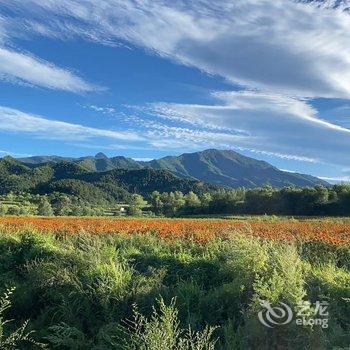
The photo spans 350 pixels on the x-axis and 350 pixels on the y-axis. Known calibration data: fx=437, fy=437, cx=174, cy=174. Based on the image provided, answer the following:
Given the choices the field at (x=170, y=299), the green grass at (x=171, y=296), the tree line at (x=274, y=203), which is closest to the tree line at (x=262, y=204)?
the tree line at (x=274, y=203)

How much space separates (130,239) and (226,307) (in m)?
8.08

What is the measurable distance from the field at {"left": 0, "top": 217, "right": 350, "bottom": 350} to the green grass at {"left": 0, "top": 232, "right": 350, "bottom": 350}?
23mm

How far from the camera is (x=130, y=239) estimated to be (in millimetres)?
17047

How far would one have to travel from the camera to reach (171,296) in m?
10.0

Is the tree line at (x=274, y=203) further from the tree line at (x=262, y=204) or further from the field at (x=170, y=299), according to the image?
the field at (x=170, y=299)

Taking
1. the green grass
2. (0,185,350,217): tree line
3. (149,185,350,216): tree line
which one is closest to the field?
the green grass

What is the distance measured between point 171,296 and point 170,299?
0.19m

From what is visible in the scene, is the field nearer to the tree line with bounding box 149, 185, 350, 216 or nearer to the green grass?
the green grass

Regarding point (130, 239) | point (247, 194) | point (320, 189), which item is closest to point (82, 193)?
point (247, 194)

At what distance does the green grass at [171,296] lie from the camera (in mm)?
7500

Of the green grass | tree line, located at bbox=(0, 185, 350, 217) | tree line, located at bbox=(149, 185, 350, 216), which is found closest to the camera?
the green grass

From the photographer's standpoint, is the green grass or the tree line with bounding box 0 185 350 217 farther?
the tree line with bounding box 0 185 350 217

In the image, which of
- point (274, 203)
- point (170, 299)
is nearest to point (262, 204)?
point (274, 203)

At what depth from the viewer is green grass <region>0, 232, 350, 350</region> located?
7.50 meters
